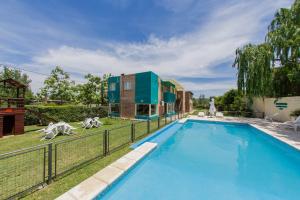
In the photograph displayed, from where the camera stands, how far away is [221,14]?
33.1ft

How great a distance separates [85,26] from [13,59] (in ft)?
50.1

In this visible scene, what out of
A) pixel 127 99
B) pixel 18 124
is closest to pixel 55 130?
pixel 18 124

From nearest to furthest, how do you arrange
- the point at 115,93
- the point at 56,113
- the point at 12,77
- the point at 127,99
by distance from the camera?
the point at 56,113, the point at 127,99, the point at 115,93, the point at 12,77

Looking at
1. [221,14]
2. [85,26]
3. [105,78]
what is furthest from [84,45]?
[221,14]

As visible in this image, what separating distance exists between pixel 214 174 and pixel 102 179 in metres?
4.57

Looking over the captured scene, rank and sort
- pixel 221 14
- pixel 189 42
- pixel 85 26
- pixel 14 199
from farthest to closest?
Answer: pixel 189 42 → pixel 85 26 → pixel 221 14 → pixel 14 199

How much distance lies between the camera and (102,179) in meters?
4.36

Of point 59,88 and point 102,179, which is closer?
point 102,179

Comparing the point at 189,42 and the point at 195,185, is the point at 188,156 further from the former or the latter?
the point at 189,42

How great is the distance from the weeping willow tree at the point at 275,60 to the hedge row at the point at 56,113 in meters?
20.7

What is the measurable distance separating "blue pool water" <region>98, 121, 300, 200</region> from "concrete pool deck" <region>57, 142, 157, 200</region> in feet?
0.82

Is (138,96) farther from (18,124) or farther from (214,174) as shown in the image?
(214,174)

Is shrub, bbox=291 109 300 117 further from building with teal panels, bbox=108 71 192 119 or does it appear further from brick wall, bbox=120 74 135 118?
brick wall, bbox=120 74 135 118

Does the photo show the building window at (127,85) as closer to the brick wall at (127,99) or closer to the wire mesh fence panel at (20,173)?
the brick wall at (127,99)
